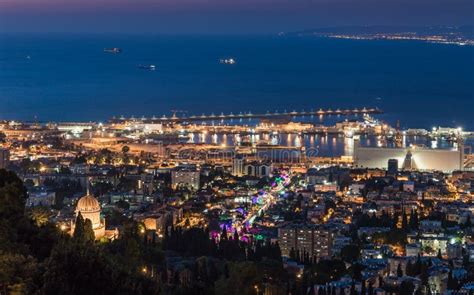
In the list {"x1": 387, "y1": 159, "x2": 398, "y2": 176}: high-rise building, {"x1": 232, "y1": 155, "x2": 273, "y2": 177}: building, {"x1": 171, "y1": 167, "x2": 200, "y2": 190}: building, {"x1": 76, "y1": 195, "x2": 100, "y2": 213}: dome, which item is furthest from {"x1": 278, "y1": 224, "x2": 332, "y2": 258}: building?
{"x1": 387, "y1": 159, "x2": 398, "y2": 176}: high-rise building

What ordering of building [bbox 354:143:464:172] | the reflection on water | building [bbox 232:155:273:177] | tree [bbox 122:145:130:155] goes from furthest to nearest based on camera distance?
the reflection on water, tree [bbox 122:145:130:155], building [bbox 354:143:464:172], building [bbox 232:155:273:177]

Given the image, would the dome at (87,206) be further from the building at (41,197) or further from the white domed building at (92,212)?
the building at (41,197)

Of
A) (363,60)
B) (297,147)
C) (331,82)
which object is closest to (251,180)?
(297,147)

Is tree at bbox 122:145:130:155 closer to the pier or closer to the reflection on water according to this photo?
the reflection on water

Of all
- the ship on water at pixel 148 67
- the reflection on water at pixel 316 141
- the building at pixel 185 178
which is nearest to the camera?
the building at pixel 185 178

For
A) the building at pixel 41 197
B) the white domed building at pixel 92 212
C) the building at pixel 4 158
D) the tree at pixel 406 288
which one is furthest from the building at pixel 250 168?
the tree at pixel 406 288

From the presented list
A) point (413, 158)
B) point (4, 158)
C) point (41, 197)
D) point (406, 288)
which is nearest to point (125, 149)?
point (4, 158)
